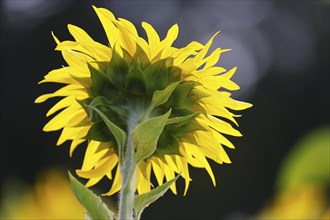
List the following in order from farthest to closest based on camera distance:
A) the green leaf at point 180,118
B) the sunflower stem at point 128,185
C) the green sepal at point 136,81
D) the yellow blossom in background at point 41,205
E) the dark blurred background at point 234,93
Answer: the dark blurred background at point 234,93 → the yellow blossom in background at point 41,205 → the green sepal at point 136,81 → the green leaf at point 180,118 → the sunflower stem at point 128,185

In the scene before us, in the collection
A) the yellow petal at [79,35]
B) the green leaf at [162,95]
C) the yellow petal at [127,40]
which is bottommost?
the green leaf at [162,95]

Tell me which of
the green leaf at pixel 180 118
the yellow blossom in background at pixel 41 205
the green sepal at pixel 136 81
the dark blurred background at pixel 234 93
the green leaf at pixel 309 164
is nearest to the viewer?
the green leaf at pixel 180 118

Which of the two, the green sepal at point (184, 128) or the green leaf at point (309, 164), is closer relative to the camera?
A: the green sepal at point (184, 128)

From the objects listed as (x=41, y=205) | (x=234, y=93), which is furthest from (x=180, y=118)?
(x=234, y=93)

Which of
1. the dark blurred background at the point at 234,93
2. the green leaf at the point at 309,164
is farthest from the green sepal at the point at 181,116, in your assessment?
the dark blurred background at the point at 234,93

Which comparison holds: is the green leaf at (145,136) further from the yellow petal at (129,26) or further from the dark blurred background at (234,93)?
the dark blurred background at (234,93)

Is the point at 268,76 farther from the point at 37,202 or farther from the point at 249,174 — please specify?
the point at 37,202

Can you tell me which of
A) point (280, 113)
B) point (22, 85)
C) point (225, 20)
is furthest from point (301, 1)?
point (22, 85)

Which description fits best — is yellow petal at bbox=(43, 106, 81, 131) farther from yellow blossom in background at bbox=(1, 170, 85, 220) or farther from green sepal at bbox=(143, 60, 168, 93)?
yellow blossom in background at bbox=(1, 170, 85, 220)

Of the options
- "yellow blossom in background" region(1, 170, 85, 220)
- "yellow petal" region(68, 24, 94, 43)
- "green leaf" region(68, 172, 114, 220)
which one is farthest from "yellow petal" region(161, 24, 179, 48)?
"yellow blossom in background" region(1, 170, 85, 220)
